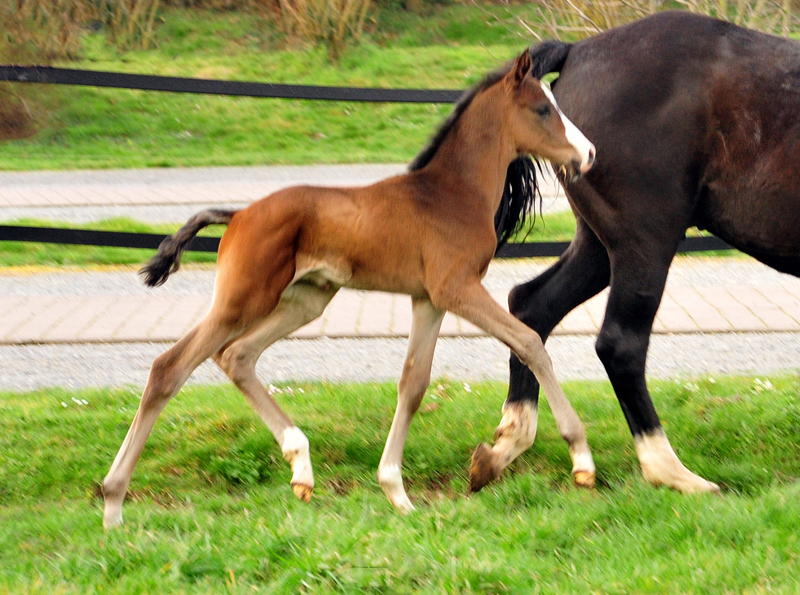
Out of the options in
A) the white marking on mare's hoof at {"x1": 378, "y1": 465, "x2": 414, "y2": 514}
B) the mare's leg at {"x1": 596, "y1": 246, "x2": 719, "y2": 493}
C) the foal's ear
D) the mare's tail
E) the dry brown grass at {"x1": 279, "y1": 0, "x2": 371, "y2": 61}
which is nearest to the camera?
the foal's ear

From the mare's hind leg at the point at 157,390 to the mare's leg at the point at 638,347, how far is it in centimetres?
148

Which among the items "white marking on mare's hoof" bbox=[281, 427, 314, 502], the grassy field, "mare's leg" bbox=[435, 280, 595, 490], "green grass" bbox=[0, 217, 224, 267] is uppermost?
"mare's leg" bbox=[435, 280, 595, 490]

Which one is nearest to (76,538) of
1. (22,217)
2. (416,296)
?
(416,296)

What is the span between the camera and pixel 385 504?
3539mm

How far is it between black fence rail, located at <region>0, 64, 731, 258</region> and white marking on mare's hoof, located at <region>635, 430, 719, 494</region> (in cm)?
160

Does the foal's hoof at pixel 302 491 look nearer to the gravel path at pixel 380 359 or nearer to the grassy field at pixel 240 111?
the gravel path at pixel 380 359

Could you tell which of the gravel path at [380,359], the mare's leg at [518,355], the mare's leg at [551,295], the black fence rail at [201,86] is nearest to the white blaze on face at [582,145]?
the mare's leg at [518,355]

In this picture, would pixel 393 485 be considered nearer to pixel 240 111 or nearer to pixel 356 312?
pixel 356 312

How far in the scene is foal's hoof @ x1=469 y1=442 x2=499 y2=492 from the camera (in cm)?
358

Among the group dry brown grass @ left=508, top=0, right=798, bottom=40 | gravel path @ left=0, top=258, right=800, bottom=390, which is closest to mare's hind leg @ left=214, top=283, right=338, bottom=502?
gravel path @ left=0, top=258, right=800, bottom=390

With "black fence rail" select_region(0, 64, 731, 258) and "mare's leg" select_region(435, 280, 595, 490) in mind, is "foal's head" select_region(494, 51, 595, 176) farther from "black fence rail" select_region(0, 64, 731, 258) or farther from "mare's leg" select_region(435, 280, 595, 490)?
"black fence rail" select_region(0, 64, 731, 258)

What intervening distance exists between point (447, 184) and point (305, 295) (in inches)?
26.6

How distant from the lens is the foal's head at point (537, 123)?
11.1ft

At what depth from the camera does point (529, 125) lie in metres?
3.45
